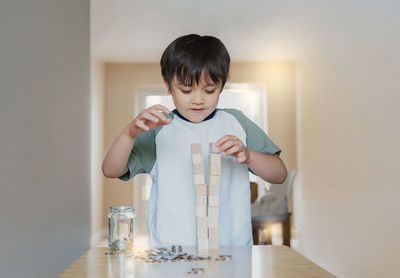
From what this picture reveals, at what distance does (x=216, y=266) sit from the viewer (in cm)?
Answer: 85

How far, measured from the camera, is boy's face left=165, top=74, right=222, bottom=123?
107cm

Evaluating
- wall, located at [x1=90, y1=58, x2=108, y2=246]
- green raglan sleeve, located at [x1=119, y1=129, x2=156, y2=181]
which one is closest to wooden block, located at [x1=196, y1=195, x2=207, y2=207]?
green raglan sleeve, located at [x1=119, y1=129, x2=156, y2=181]

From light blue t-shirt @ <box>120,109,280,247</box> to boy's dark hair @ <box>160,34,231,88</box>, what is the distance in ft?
0.40

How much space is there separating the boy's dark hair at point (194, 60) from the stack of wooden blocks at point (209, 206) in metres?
0.19

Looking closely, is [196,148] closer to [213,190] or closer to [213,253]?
[213,190]

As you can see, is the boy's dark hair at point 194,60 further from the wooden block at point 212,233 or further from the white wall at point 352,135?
the white wall at point 352,135

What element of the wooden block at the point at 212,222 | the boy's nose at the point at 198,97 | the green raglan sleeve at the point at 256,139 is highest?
the boy's nose at the point at 198,97

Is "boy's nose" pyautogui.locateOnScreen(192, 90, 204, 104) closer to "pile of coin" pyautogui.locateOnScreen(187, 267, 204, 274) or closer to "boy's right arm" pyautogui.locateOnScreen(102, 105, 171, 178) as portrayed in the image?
"boy's right arm" pyautogui.locateOnScreen(102, 105, 171, 178)

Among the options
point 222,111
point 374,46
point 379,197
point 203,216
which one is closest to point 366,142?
point 379,197

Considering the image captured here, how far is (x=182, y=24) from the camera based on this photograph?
456cm

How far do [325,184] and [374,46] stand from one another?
1.77m

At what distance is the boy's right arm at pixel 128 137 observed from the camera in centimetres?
92

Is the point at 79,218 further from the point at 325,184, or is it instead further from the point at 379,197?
the point at 325,184

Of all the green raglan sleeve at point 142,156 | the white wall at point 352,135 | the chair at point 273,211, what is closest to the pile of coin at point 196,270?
the green raglan sleeve at point 142,156
